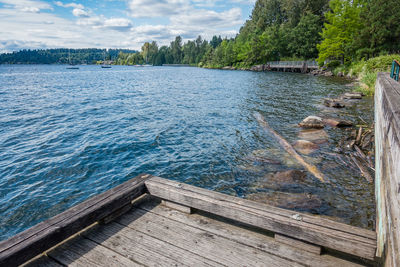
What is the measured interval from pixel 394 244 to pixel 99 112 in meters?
19.0

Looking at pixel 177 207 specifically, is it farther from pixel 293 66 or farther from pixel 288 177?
pixel 293 66

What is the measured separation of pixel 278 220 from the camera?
10.1 ft

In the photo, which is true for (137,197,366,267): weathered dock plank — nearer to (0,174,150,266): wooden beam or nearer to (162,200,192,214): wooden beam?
(162,200,192,214): wooden beam

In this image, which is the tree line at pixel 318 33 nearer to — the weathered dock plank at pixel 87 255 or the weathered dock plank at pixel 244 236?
the weathered dock plank at pixel 244 236

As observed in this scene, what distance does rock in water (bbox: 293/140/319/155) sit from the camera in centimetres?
928

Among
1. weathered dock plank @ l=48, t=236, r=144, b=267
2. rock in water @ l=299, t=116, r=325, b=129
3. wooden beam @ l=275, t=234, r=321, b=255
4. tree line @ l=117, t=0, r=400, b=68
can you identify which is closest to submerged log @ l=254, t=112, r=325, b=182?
rock in water @ l=299, t=116, r=325, b=129

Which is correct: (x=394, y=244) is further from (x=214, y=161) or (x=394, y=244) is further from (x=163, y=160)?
(x=163, y=160)

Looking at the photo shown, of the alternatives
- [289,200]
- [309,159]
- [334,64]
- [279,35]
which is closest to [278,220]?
[289,200]

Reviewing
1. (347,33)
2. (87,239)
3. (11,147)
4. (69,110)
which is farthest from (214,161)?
(347,33)

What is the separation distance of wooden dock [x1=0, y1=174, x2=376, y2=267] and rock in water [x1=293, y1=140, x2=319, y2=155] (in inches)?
262

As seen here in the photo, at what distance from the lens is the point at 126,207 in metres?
3.91

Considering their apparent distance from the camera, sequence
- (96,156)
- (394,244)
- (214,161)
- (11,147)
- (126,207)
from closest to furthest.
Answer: (394,244), (126,207), (214,161), (96,156), (11,147)

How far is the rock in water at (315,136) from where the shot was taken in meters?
10.4

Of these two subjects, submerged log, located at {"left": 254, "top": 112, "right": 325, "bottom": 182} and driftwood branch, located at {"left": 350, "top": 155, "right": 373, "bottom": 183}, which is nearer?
driftwood branch, located at {"left": 350, "top": 155, "right": 373, "bottom": 183}
